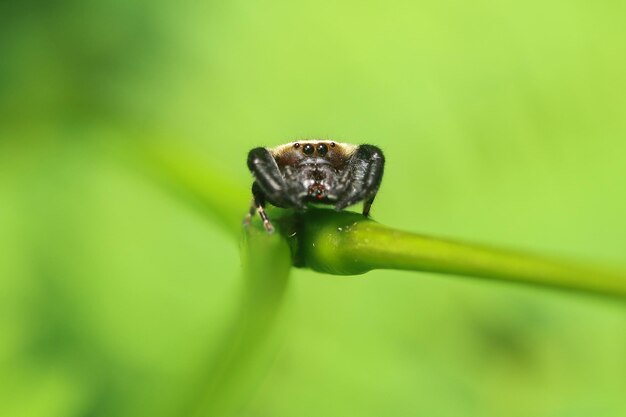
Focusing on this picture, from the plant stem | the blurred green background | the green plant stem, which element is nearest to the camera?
the green plant stem

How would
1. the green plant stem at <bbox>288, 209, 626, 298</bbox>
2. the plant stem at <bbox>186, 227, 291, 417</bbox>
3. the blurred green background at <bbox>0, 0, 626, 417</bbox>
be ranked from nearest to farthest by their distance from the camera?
the green plant stem at <bbox>288, 209, 626, 298</bbox> < the plant stem at <bbox>186, 227, 291, 417</bbox> < the blurred green background at <bbox>0, 0, 626, 417</bbox>

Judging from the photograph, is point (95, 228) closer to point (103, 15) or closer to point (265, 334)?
point (103, 15)

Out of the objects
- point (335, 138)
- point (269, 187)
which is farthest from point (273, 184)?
point (335, 138)

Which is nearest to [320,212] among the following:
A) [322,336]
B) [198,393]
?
[198,393]

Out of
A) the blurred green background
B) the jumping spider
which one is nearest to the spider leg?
the jumping spider

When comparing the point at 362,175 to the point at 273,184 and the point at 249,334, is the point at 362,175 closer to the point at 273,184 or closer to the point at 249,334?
the point at 273,184

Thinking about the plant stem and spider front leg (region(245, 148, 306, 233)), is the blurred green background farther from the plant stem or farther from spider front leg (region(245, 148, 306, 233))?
spider front leg (region(245, 148, 306, 233))
